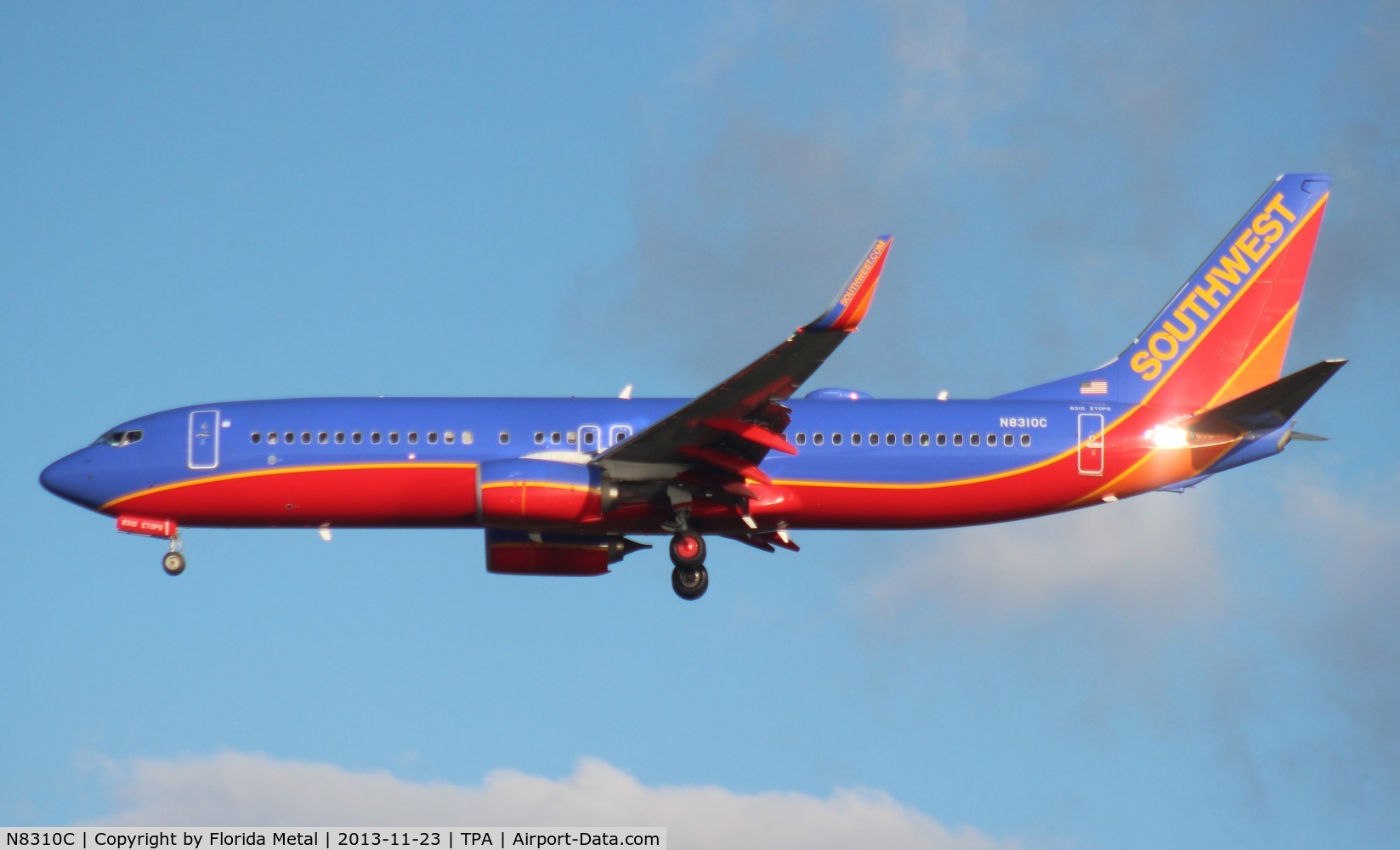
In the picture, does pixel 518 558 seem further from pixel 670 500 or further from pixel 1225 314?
pixel 1225 314

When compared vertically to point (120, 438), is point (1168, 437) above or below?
below

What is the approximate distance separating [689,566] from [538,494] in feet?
14.0

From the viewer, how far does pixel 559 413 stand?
155ft

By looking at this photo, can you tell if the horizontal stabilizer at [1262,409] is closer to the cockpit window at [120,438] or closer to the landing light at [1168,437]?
the landing light at [1168,437]

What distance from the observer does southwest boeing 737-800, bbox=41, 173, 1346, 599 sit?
151 feet

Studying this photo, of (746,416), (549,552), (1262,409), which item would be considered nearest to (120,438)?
(549,552)

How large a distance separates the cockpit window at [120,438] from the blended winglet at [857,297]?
17.7 m

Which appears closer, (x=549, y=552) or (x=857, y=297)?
(x=857, y=297)

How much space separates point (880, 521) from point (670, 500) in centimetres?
496

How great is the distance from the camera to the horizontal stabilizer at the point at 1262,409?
4456cm

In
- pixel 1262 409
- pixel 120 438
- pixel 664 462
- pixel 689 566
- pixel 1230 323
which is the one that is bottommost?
pixel 689 566

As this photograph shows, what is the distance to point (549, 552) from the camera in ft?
165

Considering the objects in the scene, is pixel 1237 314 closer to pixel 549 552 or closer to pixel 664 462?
pixel 664 462

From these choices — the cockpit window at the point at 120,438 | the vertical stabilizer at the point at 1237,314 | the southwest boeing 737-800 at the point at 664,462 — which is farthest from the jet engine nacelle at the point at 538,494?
the vertical stabilizer at the point at 1237,314
